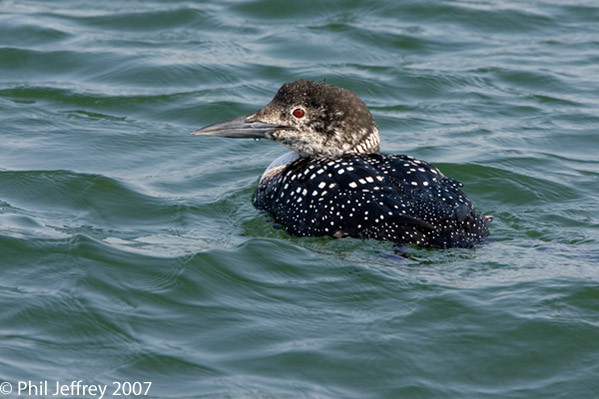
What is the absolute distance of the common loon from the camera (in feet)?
18.9

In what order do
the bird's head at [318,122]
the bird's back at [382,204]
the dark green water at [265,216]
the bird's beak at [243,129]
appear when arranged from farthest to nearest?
the bird's beak at [243,129] → the bird's head at [318,122] → the bird's back at [382,204] → the dark green water at [265,216]

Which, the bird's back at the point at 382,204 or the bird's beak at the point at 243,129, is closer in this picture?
the bird's back at the point at 382,204

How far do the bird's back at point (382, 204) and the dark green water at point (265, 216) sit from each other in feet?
0.33

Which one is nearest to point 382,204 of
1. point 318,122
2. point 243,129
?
point 318,122

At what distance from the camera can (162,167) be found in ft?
25.1

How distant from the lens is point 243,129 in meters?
6.77

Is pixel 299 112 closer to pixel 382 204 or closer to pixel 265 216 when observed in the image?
pixel 265 216

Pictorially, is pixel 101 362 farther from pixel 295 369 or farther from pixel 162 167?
pixel 162 167

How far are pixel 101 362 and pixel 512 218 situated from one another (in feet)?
10.0

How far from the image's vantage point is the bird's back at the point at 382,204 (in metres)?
5.75

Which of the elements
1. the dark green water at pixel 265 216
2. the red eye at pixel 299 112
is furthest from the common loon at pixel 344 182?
the dark green water at pixel 265 216

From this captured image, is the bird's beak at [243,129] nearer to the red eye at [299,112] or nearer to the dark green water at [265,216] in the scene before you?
the red eye at [299,112]

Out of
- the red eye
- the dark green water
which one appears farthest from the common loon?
the dark green water

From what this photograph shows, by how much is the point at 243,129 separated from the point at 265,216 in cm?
60
